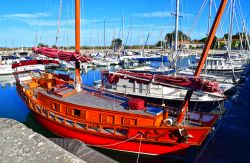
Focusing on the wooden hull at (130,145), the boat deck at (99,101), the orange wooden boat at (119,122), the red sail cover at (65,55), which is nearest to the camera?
the orange wooden boat at (119,122)

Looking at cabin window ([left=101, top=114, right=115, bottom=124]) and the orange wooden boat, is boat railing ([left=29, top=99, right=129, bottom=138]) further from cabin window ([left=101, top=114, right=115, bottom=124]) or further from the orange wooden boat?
cabin window ([left=101, top=114, right=115, bottom=124])

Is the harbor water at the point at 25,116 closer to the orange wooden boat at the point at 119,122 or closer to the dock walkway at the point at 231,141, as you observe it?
the orange wooden boat at the point at 119,122

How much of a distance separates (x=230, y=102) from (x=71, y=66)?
1524 inches

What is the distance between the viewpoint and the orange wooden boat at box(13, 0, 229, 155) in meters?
12.2

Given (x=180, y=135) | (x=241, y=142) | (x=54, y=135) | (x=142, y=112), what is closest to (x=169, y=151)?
(x=180, y=135)

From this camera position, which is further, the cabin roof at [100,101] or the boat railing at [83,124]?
the cabin roof at [100,101]

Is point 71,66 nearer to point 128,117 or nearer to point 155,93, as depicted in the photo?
point 155,93

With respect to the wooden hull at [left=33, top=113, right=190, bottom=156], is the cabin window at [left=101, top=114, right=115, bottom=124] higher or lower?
higher

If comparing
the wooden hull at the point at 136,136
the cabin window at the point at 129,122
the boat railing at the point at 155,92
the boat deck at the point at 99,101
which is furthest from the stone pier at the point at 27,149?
the boat railing at the point at 155,92

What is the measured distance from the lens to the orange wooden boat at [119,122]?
12.2 m

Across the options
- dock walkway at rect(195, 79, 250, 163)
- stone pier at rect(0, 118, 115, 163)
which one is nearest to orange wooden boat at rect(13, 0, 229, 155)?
dock walkway at rect(195, 79, 250, 163)

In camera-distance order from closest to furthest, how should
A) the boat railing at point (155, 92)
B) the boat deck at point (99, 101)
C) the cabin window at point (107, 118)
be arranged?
the cabin window at point (107, 118)
the boat deck at point (99, 101)
the boat railing at point (155, 92)

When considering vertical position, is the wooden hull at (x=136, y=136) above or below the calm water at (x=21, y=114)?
above

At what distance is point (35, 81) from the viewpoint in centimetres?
2225
